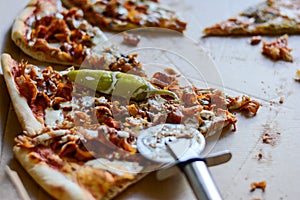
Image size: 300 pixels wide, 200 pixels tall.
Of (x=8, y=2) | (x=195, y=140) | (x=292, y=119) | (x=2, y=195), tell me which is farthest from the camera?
(x=8, y=2)

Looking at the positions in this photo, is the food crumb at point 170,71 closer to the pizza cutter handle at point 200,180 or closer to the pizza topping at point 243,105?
the pizza topping at point 243,105

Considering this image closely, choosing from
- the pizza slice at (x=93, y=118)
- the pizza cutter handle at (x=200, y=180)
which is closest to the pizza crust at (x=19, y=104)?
the pizza slice at (x=93, y=118)

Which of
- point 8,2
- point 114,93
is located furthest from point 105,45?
point 8,2

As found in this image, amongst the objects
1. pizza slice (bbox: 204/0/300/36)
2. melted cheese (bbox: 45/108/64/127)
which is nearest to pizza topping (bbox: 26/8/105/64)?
melted cheese (bbox: 45/108/64/127)

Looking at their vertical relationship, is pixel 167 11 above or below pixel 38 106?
above

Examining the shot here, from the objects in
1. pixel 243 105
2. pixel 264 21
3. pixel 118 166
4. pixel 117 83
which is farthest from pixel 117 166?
pixel 264 21

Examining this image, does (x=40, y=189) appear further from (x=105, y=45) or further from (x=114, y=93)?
(x=105, y=45)
